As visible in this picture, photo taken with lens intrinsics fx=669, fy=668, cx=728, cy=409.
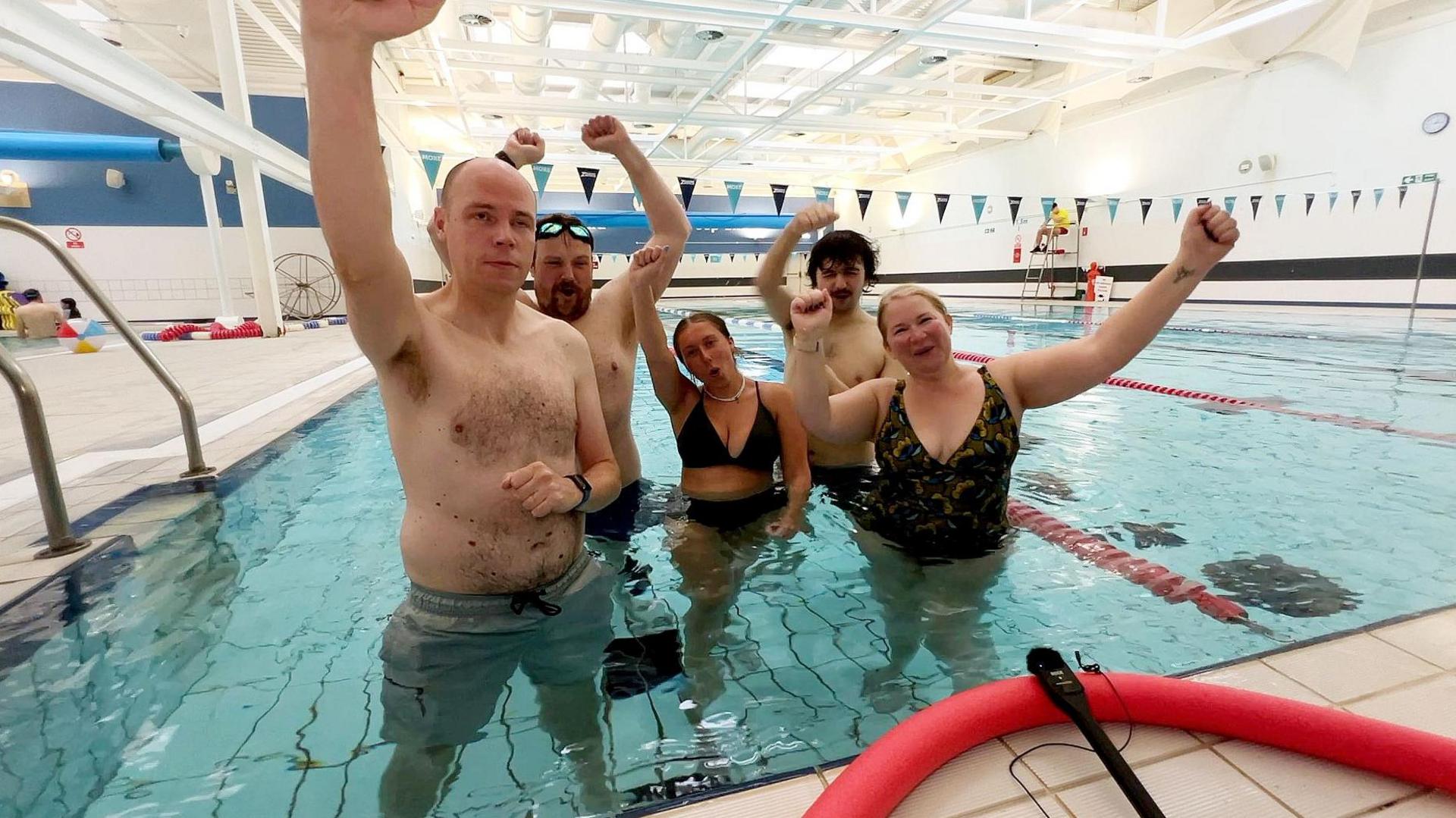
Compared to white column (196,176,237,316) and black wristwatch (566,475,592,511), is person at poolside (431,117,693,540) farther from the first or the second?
white column (196,176,237,316)

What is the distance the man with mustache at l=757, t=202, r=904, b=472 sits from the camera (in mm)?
2955

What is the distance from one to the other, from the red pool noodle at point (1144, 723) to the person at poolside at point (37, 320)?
16.0 metres

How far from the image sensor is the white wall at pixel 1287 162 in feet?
33.3

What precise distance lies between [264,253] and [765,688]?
35.6 feet

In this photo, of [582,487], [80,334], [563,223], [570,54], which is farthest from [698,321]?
[80,334]

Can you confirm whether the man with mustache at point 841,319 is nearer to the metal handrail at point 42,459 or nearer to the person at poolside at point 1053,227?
the metal handrail at point 42,459

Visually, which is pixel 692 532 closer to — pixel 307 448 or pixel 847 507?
pixel 847 507

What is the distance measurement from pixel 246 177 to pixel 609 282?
9.66m

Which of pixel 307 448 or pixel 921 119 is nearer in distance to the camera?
pixel 307 448

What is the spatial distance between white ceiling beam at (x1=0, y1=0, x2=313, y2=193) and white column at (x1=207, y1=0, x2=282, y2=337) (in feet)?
2.08

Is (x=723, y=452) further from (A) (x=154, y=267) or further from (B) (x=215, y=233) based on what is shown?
(A) (x=154, y=267)

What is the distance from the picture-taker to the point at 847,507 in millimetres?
3008

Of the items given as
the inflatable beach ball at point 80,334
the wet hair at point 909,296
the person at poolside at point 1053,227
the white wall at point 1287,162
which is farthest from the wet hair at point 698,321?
the person at poolside at point 1053,227

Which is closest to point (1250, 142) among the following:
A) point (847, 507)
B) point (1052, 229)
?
point (1052, 229)
